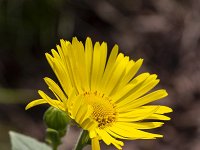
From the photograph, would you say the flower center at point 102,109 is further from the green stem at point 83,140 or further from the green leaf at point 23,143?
the green leaf at point 23,143

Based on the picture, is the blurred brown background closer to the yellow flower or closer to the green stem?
the yellow flower

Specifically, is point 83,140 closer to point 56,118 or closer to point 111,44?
point 56,118

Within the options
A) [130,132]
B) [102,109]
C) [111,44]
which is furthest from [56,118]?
[111,44]

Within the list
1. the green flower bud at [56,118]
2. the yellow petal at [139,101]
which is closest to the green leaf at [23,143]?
the green flower bud at [56,118]

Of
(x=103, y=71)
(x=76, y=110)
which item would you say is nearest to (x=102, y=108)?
(x=103, y=71)

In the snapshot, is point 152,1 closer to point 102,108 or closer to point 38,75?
point 38,75
